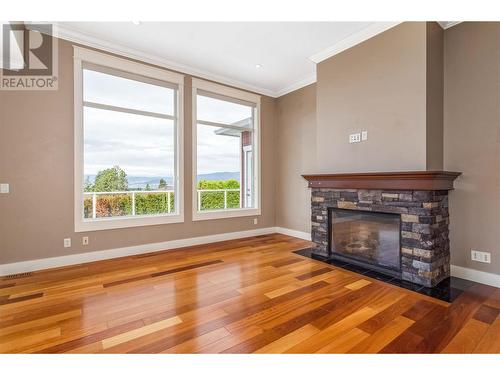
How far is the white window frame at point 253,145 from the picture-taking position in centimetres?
441

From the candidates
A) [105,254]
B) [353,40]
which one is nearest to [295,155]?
[353,40]

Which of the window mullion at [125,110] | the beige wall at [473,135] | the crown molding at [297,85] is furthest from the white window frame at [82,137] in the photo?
the beige wall at [473,135]

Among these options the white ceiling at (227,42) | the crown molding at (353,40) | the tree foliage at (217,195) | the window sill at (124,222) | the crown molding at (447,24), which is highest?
the white ceiling at (227,42)

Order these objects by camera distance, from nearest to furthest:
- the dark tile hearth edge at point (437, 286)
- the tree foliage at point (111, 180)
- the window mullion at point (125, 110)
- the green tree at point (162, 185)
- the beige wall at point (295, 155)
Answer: the dark tile hearth edge at point (437, 286), the window mullion at point (125, 110), the tree foliage at point (111, 180), the green tree at point (162, 185), the beige wall at point (295, 155)

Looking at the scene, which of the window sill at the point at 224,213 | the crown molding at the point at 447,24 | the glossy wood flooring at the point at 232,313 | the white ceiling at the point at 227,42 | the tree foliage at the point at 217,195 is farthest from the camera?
the tree foliage at the point at 217,195

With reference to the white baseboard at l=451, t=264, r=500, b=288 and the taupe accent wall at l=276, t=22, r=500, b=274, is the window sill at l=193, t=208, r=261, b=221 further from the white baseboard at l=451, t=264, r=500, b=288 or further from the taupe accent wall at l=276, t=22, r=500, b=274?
the white baseboard at l=451, t=264, r=500, b=288

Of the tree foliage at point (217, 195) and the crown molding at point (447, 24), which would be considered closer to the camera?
the crown molding at point (447, 24)

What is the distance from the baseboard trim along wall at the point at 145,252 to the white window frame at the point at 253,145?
1.26 feet

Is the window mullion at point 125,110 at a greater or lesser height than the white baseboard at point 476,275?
greater

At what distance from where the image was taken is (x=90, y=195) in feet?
12.3

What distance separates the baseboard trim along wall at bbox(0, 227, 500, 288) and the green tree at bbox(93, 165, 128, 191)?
0.95 metres
